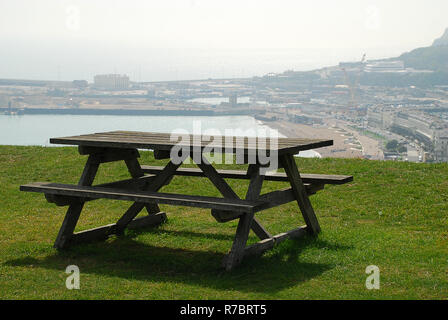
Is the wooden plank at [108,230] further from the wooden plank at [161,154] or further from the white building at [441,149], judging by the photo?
the white building at [441,149]

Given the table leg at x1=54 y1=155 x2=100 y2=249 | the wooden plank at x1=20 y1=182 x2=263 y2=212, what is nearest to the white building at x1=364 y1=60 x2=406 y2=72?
the table leg at x1=54 y1=155 x2=100 y2=249

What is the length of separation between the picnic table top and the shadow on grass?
1137mm

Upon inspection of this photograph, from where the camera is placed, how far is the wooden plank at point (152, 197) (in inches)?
210

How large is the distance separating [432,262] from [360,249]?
81 cm

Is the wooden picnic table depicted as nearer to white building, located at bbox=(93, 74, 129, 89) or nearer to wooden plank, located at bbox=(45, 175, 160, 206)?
wooden plank, located at bbox=(45, 175, 160, 206)

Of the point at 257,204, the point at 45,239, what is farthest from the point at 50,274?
the point at 257,204

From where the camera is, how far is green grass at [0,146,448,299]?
4.86 metres

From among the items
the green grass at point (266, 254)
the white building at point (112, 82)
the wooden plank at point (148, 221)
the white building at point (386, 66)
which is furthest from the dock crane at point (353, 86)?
the wooden plank at point (148, 221)

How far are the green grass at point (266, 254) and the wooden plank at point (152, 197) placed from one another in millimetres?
651

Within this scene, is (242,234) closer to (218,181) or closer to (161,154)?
(218,181)

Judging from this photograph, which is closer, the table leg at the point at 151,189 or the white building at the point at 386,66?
the table leg at the point at 151,189

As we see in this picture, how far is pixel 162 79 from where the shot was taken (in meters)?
66.1

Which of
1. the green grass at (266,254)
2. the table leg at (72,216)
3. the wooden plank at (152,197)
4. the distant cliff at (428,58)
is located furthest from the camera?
the distant cliff at (428,58)
